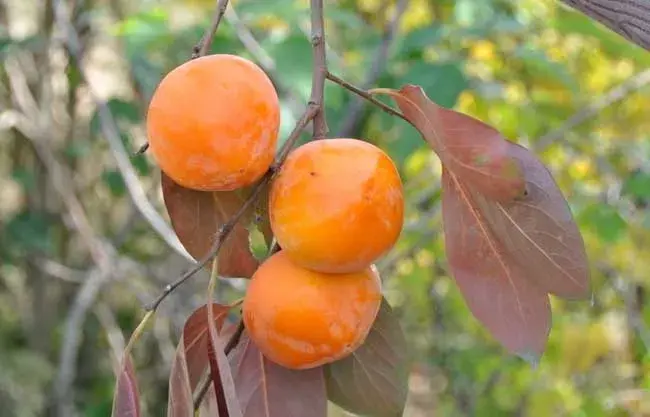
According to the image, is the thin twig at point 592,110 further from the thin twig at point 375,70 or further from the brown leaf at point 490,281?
the brown leaf at point 490,281

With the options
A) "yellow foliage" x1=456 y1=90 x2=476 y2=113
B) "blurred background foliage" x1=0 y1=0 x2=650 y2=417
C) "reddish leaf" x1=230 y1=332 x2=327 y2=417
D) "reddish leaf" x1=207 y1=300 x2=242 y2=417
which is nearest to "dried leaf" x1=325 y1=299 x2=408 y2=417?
"reddish leaf" x1=230 y1=332 x2=327 y2=417

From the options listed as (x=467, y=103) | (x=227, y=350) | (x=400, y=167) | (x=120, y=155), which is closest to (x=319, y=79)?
(x=227, y=350)

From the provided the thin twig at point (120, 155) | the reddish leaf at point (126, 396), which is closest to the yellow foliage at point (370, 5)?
the thin twig at point (120, 155)

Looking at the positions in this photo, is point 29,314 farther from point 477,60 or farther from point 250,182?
point 250,182

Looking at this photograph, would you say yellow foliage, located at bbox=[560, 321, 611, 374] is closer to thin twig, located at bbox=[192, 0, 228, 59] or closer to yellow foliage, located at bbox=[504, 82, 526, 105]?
yellow foliage, located at bbox=[504, 82, 526, 105]

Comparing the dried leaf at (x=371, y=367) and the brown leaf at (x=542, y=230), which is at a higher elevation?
the brown leaf at (x=542, y=230)

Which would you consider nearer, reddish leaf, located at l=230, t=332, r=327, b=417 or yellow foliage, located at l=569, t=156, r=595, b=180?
reddish leaf, located at l=230, t=332, r=327, b=417
